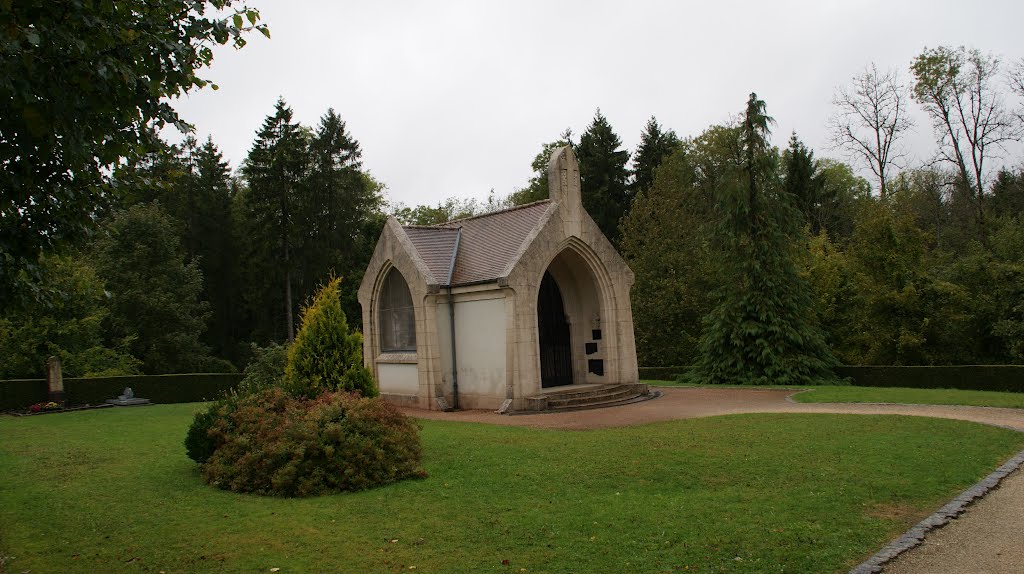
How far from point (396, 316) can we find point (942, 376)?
16586mm

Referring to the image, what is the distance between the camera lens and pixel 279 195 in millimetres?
45094

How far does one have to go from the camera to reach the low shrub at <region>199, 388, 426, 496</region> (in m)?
10.1

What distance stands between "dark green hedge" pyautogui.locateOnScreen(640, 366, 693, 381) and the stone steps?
767 centimetres

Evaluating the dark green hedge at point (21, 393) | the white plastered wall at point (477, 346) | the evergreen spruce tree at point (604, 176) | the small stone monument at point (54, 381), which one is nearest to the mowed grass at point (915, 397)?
the white plastered wall at point (477, 346)

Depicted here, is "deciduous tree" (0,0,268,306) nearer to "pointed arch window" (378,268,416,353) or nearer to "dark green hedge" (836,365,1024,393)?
"pointed arch window" (378,268,416,353)

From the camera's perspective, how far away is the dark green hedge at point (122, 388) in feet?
78.0

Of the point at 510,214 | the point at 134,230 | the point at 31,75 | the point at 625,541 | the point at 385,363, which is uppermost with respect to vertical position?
the point at 134,230

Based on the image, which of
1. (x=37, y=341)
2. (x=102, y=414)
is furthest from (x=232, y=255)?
(x=102, y=414)

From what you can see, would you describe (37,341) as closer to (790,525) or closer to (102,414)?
(102,414)

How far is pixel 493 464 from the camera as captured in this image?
36.5ft

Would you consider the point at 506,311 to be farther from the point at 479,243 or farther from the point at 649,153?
the point at 649,153

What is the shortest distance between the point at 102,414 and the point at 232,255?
28.9 meters

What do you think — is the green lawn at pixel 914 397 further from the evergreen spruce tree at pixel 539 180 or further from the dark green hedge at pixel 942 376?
the evergreen spruce tree at pixel 539 180

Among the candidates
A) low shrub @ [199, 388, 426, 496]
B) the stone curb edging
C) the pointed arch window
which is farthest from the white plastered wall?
the stone curb edging
